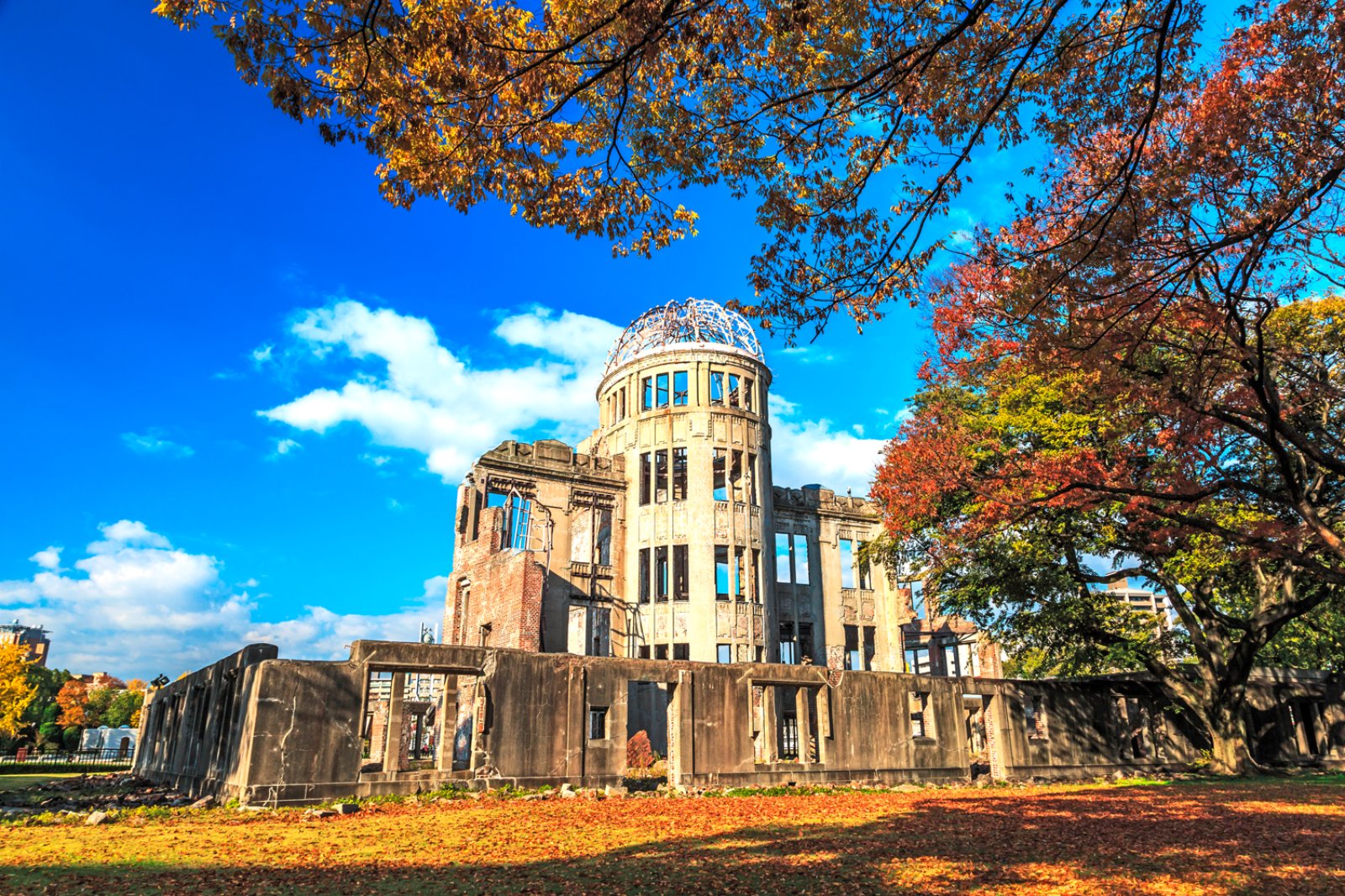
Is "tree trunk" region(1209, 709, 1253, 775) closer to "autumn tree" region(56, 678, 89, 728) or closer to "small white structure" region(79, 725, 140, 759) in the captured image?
"small white structure" region(79, 725, 140, 759)

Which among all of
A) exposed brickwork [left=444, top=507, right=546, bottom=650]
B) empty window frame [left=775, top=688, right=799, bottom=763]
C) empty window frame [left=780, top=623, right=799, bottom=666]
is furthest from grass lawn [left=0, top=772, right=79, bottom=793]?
empty window frame [left=780, top=623, right=799, bottom=666]

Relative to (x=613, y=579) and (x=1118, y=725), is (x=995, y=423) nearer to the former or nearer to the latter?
(x=1118, y=725)

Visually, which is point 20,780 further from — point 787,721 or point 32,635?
point 32,635

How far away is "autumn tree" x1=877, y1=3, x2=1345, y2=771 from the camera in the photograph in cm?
927

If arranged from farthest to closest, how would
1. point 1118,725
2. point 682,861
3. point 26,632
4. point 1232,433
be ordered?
1. point 26,632
2. point 1118,725
3. point 1232,433
4. point 682,861

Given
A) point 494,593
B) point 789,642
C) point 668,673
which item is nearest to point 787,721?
point 789,642

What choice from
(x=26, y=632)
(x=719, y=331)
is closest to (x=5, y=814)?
(x=719, y=331)

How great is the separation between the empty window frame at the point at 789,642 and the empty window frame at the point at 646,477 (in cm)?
825

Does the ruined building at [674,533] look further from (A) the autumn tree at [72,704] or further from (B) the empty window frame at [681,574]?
(A) the autumn tree at [72,704]

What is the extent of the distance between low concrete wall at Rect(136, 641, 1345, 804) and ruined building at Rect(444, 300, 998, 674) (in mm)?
3565

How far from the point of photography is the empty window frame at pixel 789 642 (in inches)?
1407

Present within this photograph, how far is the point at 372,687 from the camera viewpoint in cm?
3531

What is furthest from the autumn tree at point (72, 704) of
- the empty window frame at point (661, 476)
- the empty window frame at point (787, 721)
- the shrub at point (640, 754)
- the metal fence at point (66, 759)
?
the empty window frame at point (787, 721)

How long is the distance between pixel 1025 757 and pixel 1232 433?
13.2 m
